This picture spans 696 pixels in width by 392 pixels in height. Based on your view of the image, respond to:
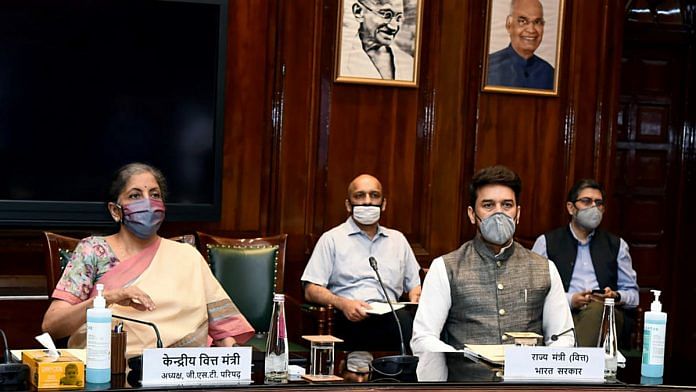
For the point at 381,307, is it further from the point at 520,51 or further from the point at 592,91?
the point at 592,91

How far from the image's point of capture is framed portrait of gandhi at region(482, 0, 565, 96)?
5.60m

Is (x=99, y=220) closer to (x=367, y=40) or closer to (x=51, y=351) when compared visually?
(x=367, y=40)

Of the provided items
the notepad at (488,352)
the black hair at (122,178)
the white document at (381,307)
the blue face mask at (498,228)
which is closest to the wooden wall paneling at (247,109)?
the white document at (381,307)

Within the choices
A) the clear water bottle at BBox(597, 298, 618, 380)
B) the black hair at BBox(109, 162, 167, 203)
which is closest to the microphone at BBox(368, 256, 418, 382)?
the clear water bottle at BBox(597, 298, 618, 380)

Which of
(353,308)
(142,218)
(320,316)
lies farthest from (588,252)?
(142,218)

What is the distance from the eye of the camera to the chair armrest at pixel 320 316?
4.54 m

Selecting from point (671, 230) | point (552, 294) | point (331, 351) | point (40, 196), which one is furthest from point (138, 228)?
point (671, 230)

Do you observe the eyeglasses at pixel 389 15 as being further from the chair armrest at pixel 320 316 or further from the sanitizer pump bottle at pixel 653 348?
the sanitizer pump bottle at pixel 653 348

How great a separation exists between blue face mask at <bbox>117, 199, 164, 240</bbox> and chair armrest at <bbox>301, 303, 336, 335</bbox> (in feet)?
4.54

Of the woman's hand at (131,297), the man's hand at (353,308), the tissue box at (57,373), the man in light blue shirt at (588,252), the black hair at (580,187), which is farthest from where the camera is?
the black hair at (580,187)

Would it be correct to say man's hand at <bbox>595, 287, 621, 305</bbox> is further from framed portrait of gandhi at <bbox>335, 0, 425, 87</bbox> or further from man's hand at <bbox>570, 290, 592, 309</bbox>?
framed portrait of gandhi at <bbox>335, 0, 425, 87</bbox>

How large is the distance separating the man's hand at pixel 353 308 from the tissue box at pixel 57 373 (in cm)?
242

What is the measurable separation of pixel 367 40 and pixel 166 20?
1.06 meters

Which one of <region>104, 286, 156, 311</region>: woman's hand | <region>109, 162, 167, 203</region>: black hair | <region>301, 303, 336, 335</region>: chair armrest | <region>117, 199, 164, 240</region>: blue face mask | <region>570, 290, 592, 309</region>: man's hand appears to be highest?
<region>109, 162, 167, 203</region>: black hair
